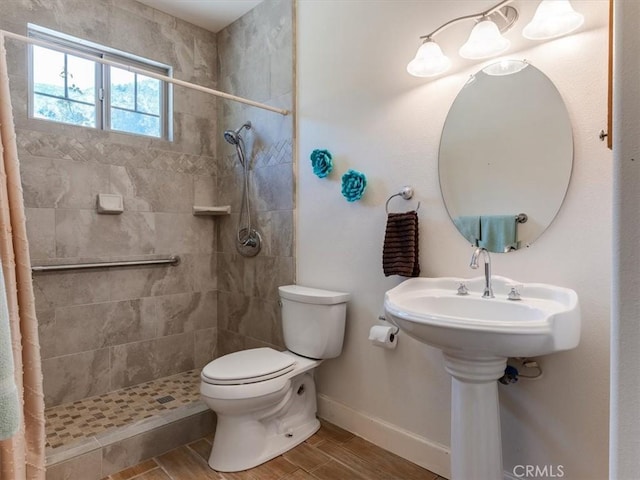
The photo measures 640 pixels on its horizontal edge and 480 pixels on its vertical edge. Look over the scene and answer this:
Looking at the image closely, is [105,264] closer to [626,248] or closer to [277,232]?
[277,232]

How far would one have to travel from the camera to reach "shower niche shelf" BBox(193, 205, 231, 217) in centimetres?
274

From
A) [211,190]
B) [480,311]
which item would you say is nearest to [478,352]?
[480,311]

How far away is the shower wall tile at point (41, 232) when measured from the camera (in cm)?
213

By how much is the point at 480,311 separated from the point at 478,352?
304 millimetres

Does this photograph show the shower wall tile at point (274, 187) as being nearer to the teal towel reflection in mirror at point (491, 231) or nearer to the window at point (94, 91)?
the window at point (94, 91)

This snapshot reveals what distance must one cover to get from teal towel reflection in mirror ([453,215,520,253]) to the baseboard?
0.92 m

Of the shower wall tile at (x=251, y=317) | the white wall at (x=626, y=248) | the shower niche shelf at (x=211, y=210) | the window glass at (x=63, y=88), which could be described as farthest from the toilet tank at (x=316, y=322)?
the window glass at (x=63, y=88)

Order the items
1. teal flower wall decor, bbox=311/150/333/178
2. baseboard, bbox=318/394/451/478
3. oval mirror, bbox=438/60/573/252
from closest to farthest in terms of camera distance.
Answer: oval mirror, bbox=438/60/573/252
baseboard, bbox=318/394/451/478
teal flower wall decor, bbox=311/150/333/178

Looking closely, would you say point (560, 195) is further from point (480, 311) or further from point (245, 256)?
point (245, 256)

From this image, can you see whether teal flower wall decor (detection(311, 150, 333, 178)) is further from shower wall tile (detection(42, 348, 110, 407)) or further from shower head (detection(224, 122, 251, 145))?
shower wall tile (detection(42, 348, 110, 407))

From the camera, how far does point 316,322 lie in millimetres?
1981

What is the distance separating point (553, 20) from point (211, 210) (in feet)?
7.40

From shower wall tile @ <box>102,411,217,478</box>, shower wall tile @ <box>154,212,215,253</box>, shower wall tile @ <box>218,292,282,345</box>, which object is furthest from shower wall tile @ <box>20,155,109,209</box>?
shower wall tile @ <box>102,411,217,478</box>

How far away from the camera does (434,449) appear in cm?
168
